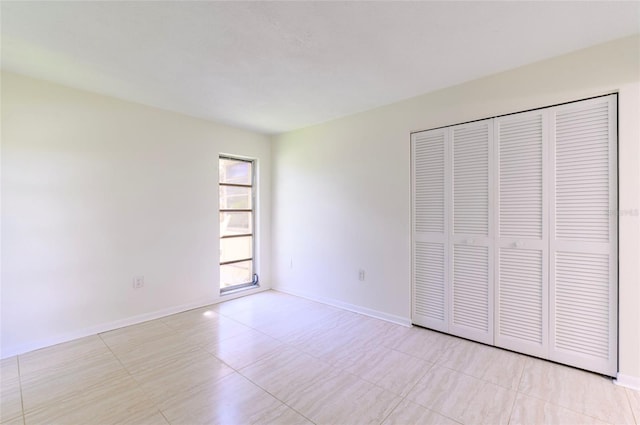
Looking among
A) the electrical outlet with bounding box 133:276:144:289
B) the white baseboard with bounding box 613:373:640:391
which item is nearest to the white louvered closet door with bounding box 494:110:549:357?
the white baseboard with bounding box 613:373:640:391

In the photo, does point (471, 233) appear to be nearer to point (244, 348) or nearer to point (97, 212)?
point (244, 348)

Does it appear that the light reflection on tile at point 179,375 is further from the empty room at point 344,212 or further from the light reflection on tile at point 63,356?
the light reflection on tile at point 63,356

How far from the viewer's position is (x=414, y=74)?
247cm

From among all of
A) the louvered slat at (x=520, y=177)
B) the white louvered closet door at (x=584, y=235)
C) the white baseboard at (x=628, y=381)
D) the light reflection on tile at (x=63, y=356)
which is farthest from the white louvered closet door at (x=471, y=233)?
the light reflection on tile at (x=63, y=356)

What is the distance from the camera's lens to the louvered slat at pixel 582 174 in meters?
2.07

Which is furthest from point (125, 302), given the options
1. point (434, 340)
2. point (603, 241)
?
point (603, 241)

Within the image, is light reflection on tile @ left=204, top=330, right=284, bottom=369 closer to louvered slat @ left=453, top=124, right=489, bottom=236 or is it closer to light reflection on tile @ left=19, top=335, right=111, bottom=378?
light reflection on tile @ left=19, top=335, right=111, bottom=378

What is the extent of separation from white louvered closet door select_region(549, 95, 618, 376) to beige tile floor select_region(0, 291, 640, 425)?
244mm

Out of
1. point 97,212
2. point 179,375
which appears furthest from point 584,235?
point 97,212

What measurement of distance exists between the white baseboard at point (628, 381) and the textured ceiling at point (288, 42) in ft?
7.76

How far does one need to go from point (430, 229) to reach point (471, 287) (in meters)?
0.66

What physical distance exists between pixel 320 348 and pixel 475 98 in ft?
8.86

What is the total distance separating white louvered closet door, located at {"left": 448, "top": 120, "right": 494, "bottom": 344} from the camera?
2561 millimetres

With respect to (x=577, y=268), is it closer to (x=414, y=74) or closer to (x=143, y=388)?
(x=414, y=74)
